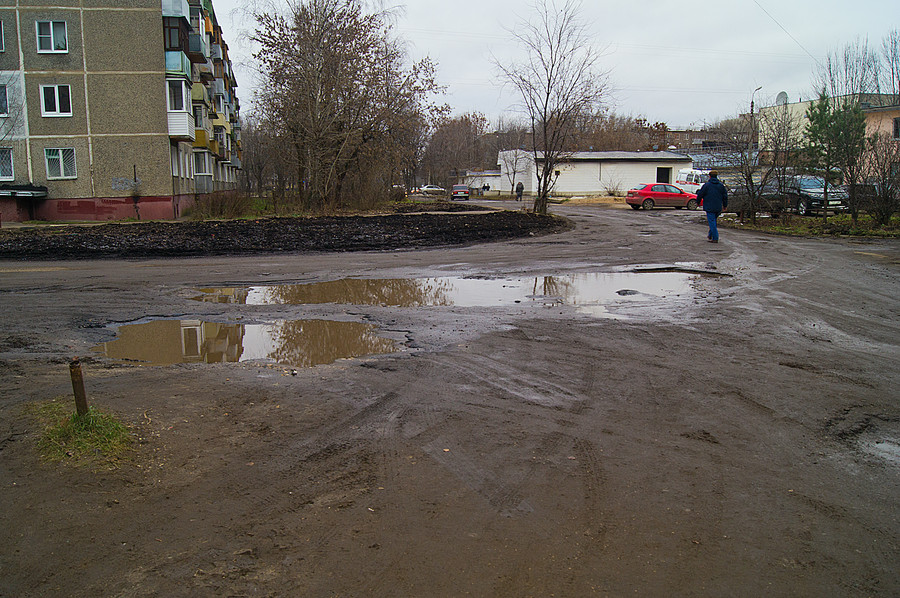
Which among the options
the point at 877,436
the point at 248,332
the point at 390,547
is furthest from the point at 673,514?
the point at 248,332

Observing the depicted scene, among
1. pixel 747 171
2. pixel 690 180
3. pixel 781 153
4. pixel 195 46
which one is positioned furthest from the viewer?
pixel 690 180

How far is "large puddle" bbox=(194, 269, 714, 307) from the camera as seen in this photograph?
11188 mm

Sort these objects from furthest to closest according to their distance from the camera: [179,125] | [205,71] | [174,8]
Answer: [205,71]
[174,8]
[179,125]

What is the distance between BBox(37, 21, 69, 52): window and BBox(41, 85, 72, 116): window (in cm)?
195

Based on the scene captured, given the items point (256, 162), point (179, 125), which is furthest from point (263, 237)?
point (256, 162)

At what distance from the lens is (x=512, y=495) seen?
421 cm

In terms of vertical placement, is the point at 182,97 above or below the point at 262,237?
above

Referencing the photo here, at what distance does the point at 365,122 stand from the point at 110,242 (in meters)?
22.2

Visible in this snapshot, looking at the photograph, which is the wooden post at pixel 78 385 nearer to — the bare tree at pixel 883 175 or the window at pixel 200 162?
the bare tree at pixel 883 175

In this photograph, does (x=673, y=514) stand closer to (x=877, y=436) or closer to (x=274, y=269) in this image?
(x=877, y=436)

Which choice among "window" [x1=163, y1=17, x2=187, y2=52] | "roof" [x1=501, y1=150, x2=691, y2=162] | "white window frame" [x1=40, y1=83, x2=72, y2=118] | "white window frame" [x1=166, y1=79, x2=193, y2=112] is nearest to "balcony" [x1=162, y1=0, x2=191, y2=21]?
"window" [x1=163, y1=17, x2=187, y2=52]

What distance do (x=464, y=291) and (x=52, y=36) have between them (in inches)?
1312

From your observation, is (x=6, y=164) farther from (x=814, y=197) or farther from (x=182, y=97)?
(x=814, y=197)

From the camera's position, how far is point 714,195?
1961 cm
